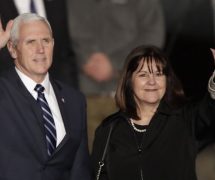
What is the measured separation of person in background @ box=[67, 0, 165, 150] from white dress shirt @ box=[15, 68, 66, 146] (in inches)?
61.9

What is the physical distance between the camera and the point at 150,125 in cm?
392

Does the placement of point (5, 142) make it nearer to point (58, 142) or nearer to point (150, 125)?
point (58, 142)

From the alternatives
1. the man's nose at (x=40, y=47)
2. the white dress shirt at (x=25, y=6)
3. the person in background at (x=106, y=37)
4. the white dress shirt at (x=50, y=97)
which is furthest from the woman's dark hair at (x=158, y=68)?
the person in background at (x=106, y=37)

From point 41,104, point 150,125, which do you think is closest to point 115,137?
point 150,125

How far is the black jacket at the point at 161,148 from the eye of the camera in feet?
12.6

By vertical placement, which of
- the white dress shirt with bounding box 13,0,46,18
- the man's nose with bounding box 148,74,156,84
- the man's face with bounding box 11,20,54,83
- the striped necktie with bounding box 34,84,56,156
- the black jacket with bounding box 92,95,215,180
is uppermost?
the white dress shirt with bounding box 13,0,46,18

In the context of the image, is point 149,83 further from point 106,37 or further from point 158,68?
point 106,37

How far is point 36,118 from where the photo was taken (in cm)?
378

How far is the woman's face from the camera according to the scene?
391 cm

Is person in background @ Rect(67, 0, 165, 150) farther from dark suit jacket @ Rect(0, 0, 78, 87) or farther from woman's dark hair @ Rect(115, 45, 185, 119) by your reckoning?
woman's dark hair @ Rect(115, 45, 185, 119)

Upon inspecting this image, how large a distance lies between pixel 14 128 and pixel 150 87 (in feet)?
2.46

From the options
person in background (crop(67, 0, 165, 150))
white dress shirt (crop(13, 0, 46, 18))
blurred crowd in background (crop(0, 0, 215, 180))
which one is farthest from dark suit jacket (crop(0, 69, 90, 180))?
person in background (crop(67, 0, 165, 150))

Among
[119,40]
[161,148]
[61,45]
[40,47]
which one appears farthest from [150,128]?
[119,40]

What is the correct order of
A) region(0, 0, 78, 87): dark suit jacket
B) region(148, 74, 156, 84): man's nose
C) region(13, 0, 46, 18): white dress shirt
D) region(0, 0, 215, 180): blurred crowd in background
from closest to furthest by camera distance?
region(148, 74, 156, 84): man's nose < region(13, 0, 46, 18): white dress shirt < region(0, 0, 78, 87): dark suit jacket < region(0, 0, 215, 180): blurred crowd in background
